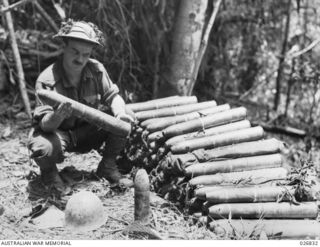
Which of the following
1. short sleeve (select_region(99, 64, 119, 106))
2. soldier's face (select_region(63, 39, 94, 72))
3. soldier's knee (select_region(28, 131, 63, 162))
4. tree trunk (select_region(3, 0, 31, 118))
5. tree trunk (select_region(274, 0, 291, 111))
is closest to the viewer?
soldier's knee (select_region(28, 131, 63, 162))

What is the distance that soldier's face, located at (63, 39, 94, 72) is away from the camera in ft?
14.5

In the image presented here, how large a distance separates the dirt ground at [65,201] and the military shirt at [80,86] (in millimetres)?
666

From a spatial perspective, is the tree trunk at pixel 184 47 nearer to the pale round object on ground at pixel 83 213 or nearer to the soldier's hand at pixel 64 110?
the soldier's hand at pixel 64 110

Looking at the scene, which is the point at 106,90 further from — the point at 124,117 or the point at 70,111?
the point at 70,111

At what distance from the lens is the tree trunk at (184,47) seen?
241 inches

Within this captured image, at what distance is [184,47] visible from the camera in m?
6.23

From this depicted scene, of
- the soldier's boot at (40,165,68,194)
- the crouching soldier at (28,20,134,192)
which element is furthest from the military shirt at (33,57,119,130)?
the soldier's boot at (40,165,68,194)

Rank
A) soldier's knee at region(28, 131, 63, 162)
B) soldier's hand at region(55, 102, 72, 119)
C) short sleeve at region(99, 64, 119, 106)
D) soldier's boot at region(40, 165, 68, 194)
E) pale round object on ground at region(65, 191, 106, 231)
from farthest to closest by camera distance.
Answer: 1. short sleeve at region(99, 64, 119, 106)
2. soldier's boot at region(40, 165, 68, 194)
3. soldier's knee at region(28, 131, 63, 162)
4. soldier's hand at region(55, 102, 72, 119)
5. pale round object on ground at region(65, 191, 106, 231)

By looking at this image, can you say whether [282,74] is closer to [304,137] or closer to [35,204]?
[304,137]

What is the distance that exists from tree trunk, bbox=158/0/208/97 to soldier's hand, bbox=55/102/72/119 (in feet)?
7.98

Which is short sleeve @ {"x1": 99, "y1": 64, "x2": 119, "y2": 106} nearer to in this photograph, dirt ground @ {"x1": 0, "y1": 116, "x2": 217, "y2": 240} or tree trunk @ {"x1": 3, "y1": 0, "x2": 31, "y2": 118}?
dirt ground @ {"x1": 0, "y1": 116, "x2": 217, "y2": 240}

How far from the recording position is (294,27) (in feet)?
28.6

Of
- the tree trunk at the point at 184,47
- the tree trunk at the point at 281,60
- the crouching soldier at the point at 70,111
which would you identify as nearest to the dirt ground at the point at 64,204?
the crouching soldier at the point at 70,111

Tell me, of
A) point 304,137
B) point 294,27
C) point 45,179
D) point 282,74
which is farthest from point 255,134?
point 294,27
